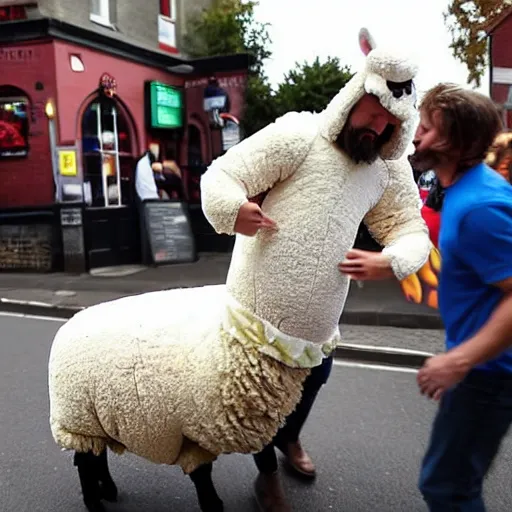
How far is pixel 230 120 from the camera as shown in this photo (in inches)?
515

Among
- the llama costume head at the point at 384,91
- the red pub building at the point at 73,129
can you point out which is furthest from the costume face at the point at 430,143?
the red pub building at the point at 73,129

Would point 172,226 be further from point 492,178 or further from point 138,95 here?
point 492,178

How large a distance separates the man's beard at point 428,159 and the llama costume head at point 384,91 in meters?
0.28

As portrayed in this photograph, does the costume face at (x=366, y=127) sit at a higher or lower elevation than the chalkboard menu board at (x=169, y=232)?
higher

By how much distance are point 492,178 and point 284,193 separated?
0.75 metres

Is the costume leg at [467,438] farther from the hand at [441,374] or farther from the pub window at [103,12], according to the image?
the pub window at [103,12]

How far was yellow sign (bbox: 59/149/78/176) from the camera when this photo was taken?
1086cm

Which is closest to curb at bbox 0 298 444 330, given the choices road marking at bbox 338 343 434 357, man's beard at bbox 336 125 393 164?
road marking at bbox 338 343 434 357

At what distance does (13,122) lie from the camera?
435 inches

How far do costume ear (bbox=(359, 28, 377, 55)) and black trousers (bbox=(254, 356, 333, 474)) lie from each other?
1264mm

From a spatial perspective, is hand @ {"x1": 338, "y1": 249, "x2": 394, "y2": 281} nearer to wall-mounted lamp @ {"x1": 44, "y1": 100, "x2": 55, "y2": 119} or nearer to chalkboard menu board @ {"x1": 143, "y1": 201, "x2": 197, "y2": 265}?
wall-mounted lamp @ {"x1": 44, "y1": 100, "x2": 55, "y2": 119}

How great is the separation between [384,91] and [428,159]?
0.35m

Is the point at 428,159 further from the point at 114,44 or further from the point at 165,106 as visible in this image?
the point at 165,106

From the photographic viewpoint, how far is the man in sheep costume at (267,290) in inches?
89.7
